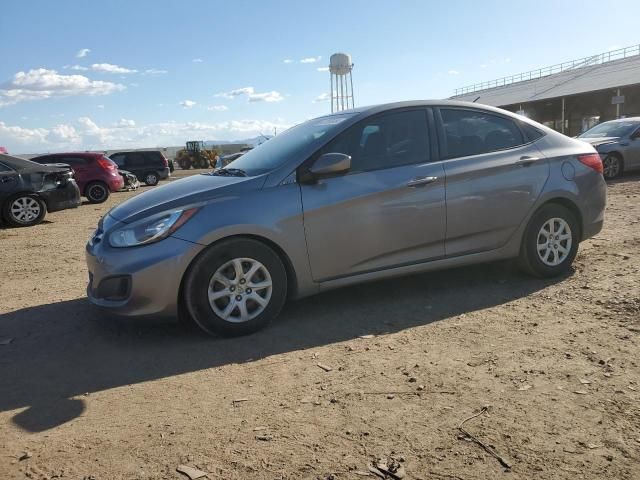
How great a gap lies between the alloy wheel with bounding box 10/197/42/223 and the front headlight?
823 centimetres

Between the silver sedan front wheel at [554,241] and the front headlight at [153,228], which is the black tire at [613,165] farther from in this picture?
the front headlight at [153,228]

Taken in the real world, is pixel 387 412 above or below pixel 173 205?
below

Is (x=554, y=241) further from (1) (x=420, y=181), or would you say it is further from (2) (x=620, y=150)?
(2) (x=620, y=150)

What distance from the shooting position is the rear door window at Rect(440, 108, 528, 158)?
4.97 metres

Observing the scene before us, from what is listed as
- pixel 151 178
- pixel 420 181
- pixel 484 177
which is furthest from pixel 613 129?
pixel 151 178

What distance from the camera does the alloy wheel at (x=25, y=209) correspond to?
36.1 ft

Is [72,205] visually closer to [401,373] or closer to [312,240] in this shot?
[312,240]

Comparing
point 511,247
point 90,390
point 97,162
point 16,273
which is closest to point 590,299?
point 511,247

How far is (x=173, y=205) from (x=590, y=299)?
134 inches

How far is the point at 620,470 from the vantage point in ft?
7.85

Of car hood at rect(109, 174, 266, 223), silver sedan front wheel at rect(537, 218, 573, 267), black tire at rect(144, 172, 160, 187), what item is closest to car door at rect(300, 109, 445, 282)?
car hood at rect(109, 174, 266, 223)

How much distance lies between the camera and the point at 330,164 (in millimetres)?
4266

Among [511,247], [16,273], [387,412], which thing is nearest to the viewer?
[387,412]

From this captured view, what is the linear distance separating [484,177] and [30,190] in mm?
9377
